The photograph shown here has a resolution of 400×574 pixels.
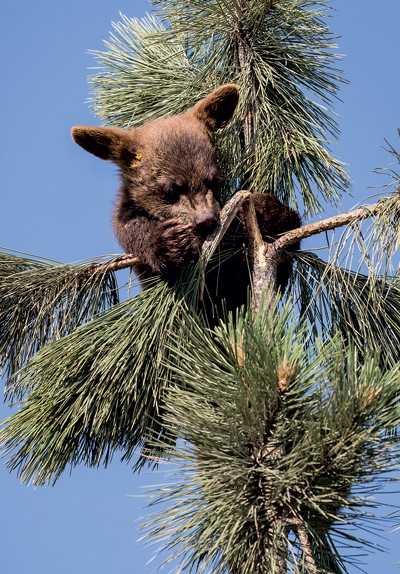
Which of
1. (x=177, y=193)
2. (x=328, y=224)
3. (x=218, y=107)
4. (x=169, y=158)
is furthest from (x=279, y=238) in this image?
(x=218, y=107)

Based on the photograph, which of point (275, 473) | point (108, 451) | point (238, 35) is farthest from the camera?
point (238, 35)

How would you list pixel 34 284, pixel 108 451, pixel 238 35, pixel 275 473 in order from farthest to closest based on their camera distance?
1. pixel 238 35
2. pixel 34 284
3. pixel 108 451
4. pixel 275 473

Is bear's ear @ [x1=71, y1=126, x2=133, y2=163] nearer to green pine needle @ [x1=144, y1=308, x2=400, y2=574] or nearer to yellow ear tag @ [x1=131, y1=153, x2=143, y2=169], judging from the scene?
yellow ear tag @ [x1=131, y1=153, x2=143, y2=169]

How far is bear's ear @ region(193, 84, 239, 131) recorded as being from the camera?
351cm

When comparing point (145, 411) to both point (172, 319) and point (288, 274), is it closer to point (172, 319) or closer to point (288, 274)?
point (172, 319)

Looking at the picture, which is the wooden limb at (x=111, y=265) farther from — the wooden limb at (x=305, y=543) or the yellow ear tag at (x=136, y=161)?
the wooden limb at (x=305, y=543)

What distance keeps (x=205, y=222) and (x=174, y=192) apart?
0.37m

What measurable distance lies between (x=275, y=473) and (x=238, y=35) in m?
2.41

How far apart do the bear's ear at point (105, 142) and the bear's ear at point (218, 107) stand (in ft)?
1.18

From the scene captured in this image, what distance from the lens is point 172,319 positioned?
295 cm

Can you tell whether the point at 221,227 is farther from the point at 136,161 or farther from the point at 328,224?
the point at 136,161

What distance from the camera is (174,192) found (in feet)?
11.1

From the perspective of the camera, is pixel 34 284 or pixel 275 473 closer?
pixel 275 473

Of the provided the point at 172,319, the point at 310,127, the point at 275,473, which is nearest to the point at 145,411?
the point at 172,319
